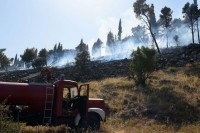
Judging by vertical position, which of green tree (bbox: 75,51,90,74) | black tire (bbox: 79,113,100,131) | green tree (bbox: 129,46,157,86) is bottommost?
black tire (bbox: 79,113,100,131)

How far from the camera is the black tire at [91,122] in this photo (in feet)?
52.2

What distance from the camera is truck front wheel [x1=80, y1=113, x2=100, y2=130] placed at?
1597 cm

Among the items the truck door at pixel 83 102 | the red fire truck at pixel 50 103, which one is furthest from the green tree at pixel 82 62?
the red fire truck at pixel 50 103

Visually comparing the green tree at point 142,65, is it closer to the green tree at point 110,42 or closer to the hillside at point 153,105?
the hillside at point 153,105

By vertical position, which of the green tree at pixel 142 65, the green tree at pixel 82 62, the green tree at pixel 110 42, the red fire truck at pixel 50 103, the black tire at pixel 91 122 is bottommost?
the black tire at pixel 91 122

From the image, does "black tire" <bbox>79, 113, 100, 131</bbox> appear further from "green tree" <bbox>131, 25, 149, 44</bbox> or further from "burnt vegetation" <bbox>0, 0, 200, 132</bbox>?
"green tree" <bbox>131, 25, 149, 44</bbox>

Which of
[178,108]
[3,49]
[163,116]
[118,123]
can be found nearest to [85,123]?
[118,123]

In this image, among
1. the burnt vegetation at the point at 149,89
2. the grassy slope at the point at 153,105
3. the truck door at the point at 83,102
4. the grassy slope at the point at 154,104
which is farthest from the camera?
the burnt vegetation at the point at 149,89

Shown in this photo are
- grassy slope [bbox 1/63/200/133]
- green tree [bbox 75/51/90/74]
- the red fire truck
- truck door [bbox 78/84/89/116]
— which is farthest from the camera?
green tree [bbox 75/51/90/74]

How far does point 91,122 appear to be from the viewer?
648 inches

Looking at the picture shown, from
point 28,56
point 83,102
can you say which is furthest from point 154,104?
point 28,56

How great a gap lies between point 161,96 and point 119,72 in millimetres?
23310

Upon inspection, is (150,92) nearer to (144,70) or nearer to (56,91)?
(144,70)

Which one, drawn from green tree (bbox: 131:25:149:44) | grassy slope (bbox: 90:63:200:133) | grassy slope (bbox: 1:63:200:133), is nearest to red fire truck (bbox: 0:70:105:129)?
grassy slope (bbox: 1:63:200:133)
